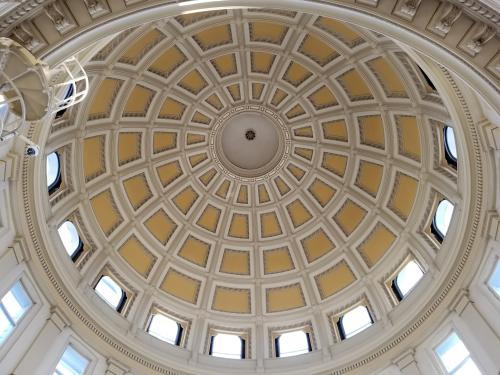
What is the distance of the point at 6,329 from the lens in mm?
14414

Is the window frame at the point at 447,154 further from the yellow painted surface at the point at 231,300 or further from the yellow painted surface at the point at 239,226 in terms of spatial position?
the yellow painted surface at the point at 231,300

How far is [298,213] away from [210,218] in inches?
171

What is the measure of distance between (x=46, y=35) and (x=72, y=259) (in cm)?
1188

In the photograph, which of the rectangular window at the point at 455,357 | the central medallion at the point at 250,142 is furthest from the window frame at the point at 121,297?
the rectangular window at the point at 455,357

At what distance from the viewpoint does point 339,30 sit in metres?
18.8

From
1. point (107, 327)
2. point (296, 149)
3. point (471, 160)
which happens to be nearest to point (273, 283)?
point (296, 149)

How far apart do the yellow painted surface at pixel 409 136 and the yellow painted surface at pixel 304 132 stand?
469 cm

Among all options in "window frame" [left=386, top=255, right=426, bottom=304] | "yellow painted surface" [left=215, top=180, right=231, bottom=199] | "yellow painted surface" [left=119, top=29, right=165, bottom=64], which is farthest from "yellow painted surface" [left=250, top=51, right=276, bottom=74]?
"window frame" [left=386, top=255, right=426, bottom=304]

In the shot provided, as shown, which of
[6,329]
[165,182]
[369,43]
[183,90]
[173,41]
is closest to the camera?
[6,329]

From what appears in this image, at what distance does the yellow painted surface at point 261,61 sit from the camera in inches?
851

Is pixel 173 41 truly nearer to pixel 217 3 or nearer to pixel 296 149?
pixel 296 149

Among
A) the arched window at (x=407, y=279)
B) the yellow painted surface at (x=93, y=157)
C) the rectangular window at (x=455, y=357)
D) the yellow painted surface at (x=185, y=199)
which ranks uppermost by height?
the yellow painted surface at (x=185, y=199)

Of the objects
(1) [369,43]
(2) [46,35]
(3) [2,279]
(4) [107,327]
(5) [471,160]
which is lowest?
(2) [46,35]

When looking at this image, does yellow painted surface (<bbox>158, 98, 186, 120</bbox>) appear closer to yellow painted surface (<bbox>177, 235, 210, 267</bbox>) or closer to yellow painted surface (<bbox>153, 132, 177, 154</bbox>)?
yellow painted surface (<bbox>153, 132, 177, 154</bbox>)
